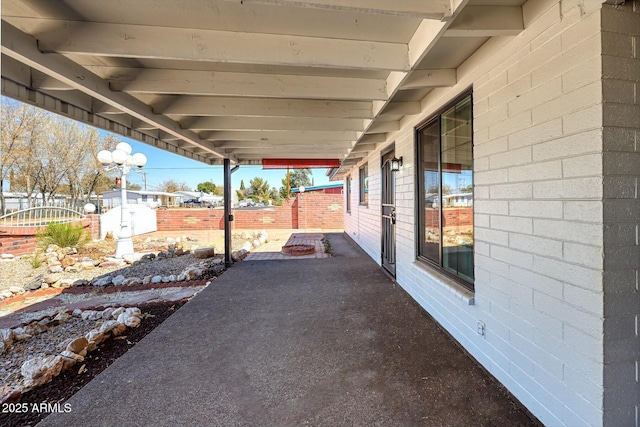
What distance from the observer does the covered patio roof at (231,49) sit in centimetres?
163

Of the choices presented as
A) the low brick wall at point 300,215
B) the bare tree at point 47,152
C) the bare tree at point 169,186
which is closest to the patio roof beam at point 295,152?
the low brick wall at point 300,215

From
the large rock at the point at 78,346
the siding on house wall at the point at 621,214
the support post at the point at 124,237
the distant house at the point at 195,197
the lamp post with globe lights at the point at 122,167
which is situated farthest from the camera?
the distant house at the point at 195,197

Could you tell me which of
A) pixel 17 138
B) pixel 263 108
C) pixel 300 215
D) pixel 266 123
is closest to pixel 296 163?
pixel 266 123

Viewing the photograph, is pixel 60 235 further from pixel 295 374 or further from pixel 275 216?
pixel 295 374

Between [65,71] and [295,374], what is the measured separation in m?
2.91

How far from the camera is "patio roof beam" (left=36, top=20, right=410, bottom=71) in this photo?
176cm

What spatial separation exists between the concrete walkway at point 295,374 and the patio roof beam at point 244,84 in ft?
7.69

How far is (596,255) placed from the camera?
51.6 inches

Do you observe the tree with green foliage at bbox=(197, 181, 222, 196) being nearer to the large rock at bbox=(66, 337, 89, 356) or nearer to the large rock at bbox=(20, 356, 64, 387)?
the large rock at bbox=(66, 337, 89, 356)

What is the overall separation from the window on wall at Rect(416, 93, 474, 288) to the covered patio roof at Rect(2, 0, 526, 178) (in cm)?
39

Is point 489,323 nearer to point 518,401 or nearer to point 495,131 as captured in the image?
point 518,401

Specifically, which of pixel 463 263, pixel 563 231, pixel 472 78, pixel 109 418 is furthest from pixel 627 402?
pixel 109 418

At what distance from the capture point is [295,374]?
215cm

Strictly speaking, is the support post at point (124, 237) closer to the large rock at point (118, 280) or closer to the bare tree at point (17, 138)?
the large rock at point (118, 280)
